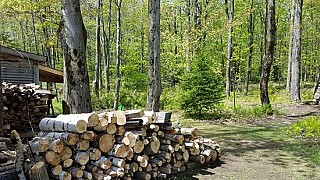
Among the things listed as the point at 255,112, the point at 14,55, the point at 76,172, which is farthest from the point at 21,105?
the point at 255,112

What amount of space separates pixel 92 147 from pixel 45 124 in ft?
3.47

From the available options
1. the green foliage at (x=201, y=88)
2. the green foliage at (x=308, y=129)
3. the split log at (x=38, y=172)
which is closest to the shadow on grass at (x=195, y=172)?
the split log at (x=38, y=172)

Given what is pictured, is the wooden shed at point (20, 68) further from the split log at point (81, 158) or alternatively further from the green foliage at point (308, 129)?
the green foliage at point (308, 129)

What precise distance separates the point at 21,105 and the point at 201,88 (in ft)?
23.6

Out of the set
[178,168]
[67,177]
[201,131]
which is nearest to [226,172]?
[178,168]

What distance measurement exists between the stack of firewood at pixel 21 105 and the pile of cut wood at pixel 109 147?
433 cm

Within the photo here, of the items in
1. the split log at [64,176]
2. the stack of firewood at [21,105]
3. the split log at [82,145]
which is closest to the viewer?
the split log at [64,176]

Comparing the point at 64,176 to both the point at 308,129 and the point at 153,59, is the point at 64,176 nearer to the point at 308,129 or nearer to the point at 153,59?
the point at 153,59

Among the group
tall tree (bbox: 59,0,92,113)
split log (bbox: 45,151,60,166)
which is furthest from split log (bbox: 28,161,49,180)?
tall tree (bbox: 59,0,92,113)

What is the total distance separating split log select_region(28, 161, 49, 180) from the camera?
4301 millimetres

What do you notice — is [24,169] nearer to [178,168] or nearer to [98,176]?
[98,176]

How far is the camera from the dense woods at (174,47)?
362 inches

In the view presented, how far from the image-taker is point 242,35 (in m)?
28.9

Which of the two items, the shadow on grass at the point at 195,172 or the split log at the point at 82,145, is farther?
the shadow on grass at the point at 195,172
